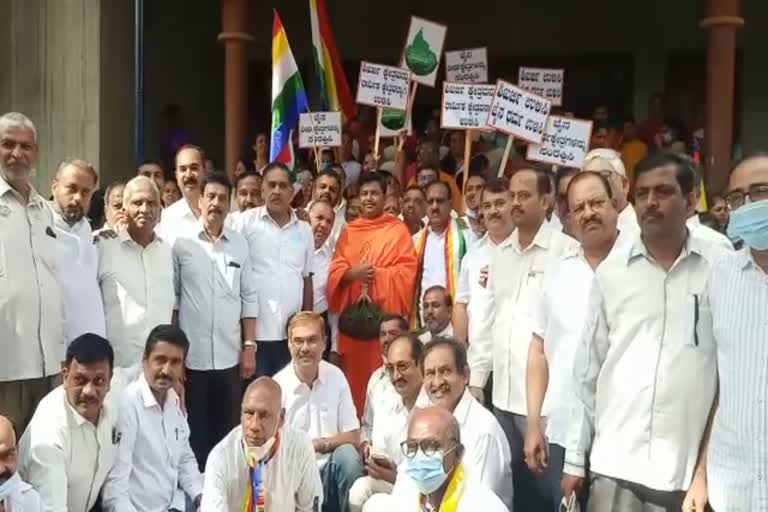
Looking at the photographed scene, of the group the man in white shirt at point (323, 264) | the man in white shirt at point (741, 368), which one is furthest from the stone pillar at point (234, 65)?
the man in white shirt at point (741, 368)

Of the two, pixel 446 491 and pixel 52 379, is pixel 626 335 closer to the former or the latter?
pixel 446 491

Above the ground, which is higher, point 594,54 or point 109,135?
point 594,54

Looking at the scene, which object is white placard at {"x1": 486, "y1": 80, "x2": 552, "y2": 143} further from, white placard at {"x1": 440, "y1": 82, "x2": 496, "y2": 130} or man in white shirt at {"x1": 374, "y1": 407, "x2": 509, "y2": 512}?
man in white shirt at {"x1": 374, "y1": 407, "x2": 509, "y2": 512}

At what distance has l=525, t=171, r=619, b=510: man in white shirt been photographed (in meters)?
3.72

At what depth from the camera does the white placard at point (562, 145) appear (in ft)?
21.7

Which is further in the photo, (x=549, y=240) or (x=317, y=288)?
(x=317, y=288)

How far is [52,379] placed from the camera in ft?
15.3

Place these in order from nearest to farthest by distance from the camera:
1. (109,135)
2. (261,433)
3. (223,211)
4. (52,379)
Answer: (261,433), (52,379), (223,211), (109,135)

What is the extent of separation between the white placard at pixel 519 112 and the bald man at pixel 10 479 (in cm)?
409

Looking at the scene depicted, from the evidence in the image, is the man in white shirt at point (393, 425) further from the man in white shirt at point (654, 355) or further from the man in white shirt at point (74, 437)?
the man in white shirt at point (654, 355)

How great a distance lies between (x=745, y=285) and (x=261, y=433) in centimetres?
221

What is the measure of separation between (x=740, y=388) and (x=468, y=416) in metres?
1.63

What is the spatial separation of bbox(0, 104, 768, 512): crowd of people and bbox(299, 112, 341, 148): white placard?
0.86m

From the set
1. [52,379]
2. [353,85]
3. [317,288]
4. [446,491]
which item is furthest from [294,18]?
[446,491]
